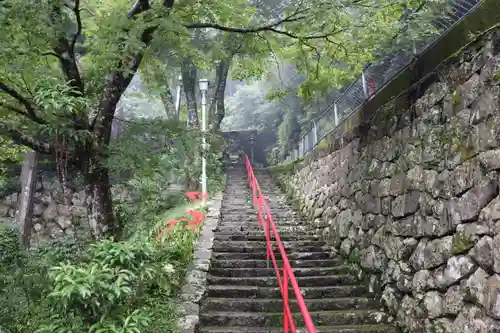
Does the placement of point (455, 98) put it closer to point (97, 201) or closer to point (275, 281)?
point (275, 281)

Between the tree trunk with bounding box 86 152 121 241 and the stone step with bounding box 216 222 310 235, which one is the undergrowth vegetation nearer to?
the tree trunk with bounding box 86 152 121 241

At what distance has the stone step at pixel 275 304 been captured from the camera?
16.0ft

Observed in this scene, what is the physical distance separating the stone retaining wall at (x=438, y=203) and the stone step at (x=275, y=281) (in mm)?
306

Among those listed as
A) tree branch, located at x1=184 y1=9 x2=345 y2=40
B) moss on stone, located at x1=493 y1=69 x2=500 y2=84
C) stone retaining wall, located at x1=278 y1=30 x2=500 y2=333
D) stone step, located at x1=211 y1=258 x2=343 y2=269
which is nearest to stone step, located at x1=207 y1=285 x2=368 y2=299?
stone retaining wall, located at x1=278 y1=30 x2=500 y2=333

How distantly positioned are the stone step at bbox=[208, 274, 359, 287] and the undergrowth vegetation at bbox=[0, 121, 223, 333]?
1.88 feet

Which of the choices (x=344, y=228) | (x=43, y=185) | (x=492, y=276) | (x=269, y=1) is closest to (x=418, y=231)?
(x=492, y=276)

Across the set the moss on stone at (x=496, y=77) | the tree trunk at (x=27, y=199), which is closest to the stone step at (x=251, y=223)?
the tree trunk at (x=27, y=199)

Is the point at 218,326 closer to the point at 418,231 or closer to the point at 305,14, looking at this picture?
the point at 418,231

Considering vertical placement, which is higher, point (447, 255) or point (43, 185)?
point (43, 185)

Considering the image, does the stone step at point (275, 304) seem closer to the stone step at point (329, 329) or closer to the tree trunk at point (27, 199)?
the stone step at point (329, 329)

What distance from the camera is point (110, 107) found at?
4.88 metres

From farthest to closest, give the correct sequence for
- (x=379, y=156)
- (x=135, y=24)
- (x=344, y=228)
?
(x=344, y=228) → (x=379, y=156) → (x=135, y=24)

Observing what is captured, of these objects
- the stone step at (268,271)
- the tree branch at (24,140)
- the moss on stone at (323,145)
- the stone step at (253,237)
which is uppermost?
the moss on stone at (323,145)

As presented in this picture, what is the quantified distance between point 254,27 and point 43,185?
8.23 meters
